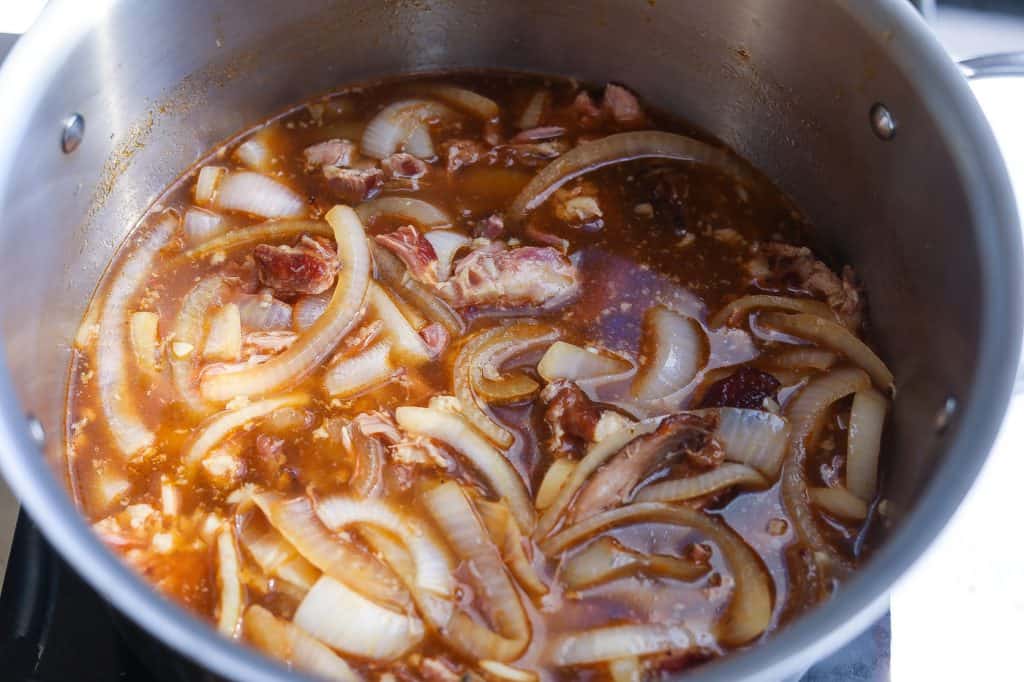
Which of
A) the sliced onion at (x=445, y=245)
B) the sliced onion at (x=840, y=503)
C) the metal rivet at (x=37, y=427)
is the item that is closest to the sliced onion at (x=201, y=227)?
the sliced onion at (x=445, y=245)

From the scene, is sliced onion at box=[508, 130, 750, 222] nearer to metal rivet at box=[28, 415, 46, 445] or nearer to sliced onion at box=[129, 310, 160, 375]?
sliced onion at box=[129, 310, 160, 375]

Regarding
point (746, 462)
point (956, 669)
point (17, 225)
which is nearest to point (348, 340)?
point (17, 225)

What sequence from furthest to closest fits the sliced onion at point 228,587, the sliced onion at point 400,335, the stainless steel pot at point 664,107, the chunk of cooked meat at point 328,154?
the chunk of cooked meat at point 328,154
the sliced onion at point 400,335
the sliced onion at point 228,587
the stainless steel pot at point 664,107

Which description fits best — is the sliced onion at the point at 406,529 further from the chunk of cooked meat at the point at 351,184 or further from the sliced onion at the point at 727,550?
the chunk of cooked meat at the point at 351,184

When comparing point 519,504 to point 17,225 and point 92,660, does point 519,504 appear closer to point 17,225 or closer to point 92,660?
point 92,660

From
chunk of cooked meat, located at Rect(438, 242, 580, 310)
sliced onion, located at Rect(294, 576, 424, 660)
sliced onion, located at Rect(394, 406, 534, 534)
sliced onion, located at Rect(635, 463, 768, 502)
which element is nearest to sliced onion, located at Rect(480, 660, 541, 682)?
sliced onion, located at Rect(294, 576, 424, 660)

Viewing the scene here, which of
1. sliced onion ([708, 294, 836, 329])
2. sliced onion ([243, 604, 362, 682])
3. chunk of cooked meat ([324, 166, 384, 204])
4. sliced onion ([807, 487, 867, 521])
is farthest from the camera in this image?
chunk of cooked meat ([324, 166, 384, 204])
